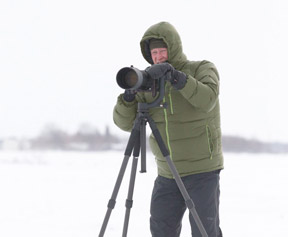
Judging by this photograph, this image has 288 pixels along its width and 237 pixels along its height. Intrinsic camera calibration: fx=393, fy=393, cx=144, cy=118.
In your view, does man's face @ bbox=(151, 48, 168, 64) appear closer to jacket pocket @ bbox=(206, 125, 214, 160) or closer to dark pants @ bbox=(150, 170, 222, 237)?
jacket pocket @ bbox=(206, 125, 214, 160)

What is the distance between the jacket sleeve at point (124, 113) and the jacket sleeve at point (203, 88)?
1.37 feet

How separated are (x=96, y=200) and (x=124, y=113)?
4134 millimetres

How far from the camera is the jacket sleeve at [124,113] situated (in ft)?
8.40

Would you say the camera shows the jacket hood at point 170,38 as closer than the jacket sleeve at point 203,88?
Answer: No

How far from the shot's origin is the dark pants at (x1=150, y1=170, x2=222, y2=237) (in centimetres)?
253

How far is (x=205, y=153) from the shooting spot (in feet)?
8.41

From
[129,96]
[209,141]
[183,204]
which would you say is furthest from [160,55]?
[183,204]

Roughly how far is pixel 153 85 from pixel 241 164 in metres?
9.40

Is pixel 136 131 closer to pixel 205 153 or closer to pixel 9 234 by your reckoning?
pixel 205 153

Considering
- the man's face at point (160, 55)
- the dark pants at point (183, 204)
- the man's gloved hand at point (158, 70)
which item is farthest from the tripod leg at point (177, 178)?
the man's face at point (160, 55)

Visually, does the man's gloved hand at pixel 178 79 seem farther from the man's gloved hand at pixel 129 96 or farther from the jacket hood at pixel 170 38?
the jacket hood at pixel 170 38

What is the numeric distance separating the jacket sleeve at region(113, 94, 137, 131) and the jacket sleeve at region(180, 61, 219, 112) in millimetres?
418

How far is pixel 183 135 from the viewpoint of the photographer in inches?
101

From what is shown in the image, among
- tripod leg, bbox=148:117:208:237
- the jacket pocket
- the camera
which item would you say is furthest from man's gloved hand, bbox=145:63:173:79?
the jacket pocket
